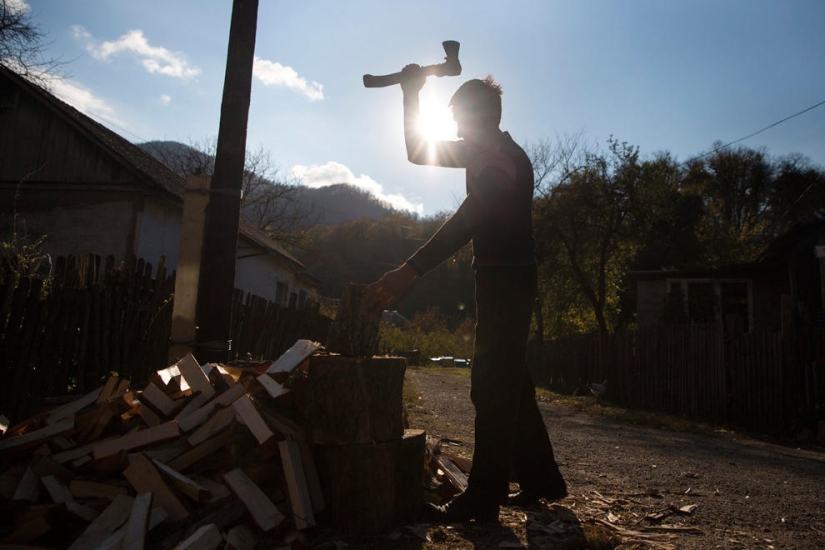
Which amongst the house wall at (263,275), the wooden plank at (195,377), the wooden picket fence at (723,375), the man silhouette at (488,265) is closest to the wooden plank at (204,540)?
the wooden plank at (195,377)

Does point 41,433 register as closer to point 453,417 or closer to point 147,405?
point 147,405

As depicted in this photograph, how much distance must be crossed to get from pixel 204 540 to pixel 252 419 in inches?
21.4

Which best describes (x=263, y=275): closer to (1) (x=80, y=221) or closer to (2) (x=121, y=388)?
(1) (x=80, y=221)

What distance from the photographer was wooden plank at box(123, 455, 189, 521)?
92.3 inches

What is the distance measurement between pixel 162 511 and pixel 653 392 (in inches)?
412

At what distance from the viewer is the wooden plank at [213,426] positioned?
102 inches

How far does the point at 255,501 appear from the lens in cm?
232

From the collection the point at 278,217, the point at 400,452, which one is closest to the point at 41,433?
the point at 400,452

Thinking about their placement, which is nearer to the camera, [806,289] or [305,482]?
[305,482]

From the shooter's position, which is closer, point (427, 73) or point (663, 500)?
point (427, 73)

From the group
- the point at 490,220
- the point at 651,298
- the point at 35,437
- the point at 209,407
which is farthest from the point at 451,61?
the point at 651,298

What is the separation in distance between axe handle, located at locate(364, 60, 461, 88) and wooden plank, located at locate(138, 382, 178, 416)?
6.21 ft

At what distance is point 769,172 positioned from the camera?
43.1m

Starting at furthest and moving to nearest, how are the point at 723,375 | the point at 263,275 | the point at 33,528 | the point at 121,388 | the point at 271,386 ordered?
the point at 263,275 → the point at 723,375 → the point at 121,388 → the point at 271,386 → the point at 33,528
